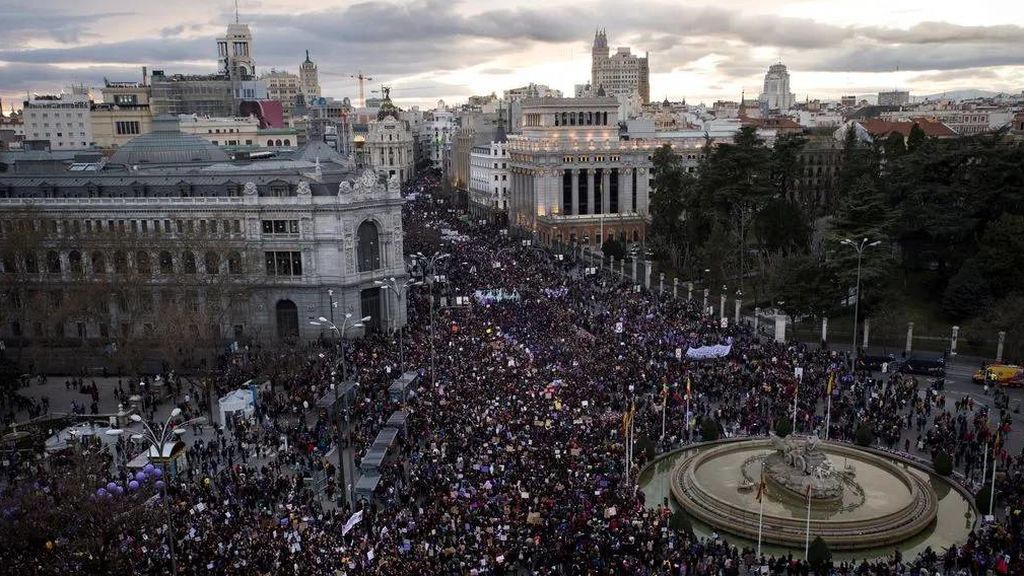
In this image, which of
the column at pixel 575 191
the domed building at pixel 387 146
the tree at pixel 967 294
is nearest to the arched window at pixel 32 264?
the column at pixel 575 191

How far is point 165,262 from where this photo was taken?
51906 mm

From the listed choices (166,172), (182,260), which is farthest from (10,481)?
(166,172)

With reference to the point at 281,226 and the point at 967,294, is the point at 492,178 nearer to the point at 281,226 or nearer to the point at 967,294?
the point at 281,226

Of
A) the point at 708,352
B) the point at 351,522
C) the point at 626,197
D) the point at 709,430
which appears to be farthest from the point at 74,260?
the point at 626,197

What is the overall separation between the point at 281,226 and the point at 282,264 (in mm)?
2402

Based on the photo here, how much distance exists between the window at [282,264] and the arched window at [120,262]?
853 cm

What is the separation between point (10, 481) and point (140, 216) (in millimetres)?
26541

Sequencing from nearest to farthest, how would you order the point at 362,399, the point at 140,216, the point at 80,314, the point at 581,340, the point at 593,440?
the point at 593,440
the point at 362,399
the point at 581,340
the point at 80,314
the point at 140,216

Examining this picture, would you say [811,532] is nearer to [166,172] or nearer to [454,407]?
[454,407]

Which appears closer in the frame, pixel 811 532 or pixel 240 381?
pixel 811 532

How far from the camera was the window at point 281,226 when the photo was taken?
167 ft

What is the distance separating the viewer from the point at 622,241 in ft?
269

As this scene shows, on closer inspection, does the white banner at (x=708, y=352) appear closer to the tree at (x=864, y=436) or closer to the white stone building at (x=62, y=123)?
the tree at (x=864, y=436)

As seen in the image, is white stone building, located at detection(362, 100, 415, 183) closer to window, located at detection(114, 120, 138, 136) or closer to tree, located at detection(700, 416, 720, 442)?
window, located at detection(114, 120, 138, 136)
